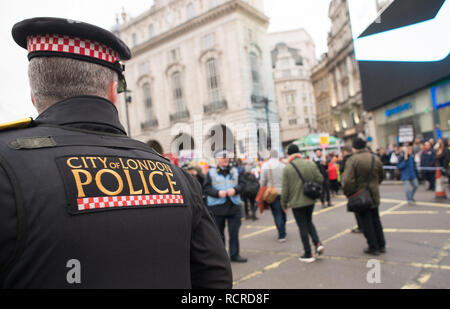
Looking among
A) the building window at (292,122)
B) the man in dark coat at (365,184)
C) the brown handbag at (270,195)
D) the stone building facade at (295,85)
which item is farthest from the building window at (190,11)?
the man in dark coat at (365,184)

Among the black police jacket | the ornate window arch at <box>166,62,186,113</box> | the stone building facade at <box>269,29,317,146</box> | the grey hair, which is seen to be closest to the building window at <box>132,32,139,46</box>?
the ornate window arch at <box>166,62,186,113</box>

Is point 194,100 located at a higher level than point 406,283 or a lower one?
higher

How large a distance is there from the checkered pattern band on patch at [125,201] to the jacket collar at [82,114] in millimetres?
341

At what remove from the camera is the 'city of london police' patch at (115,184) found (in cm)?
108

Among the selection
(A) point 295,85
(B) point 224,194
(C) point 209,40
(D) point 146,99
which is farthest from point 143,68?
(B) point 224,194

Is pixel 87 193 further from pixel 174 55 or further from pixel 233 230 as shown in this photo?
pixel 174 55

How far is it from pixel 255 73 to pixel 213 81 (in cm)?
450

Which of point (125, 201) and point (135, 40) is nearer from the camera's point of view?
point (125, 201)

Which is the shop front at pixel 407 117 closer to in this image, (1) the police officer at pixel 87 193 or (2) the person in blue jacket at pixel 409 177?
(2) the person in blue jacket at pixel 409 177

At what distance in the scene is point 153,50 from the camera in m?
37.0

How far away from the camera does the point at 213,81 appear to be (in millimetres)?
33062
